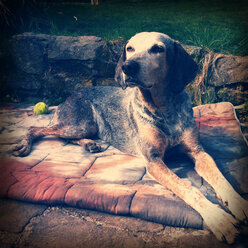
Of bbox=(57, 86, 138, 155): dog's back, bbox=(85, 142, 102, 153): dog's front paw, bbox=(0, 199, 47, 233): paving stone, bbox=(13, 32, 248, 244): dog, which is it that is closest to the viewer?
bbox=(0, 199, 47, 233): paving stone

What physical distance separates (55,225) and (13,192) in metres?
0.46

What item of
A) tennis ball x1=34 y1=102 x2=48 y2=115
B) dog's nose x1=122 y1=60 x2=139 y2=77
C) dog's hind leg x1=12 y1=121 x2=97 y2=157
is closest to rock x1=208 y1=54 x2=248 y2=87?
dog's nose x1=122 y1=60 x2=139 y2=77

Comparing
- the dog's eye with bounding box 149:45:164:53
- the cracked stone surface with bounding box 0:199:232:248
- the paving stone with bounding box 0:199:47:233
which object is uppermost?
the dog's eye with bounding box 149:45:164:53

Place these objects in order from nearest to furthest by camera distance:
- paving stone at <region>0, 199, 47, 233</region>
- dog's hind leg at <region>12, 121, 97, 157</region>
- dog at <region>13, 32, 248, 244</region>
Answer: paving stone at <region>0, 199, 47, 233</region> → dog at <region>13, 32, 248, 244</region> → dog's hind leg at <region>12, 121, 97, 157</region>

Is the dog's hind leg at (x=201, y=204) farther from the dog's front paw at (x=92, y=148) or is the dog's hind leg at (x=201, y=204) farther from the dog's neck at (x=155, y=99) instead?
the dog's front paw at (x=92, y=148)

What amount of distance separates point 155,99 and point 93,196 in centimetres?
125

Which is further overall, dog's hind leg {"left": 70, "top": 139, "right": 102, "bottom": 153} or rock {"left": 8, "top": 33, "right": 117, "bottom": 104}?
dog's hind leg {"left": 70, "top": 139, "right": 102, "bottom": 153}

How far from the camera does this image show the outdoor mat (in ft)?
5.67

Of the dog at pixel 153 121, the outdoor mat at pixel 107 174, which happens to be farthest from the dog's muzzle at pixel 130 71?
the outdoor mat at pixel 107 174

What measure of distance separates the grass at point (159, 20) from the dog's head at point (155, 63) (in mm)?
163

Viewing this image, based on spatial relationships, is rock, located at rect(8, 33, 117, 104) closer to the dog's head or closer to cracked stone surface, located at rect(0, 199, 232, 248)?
the dog's head

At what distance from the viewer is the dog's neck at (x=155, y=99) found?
253 cm

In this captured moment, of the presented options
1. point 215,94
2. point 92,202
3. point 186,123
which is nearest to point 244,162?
point 186,123

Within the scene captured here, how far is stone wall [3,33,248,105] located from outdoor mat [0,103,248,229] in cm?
28
